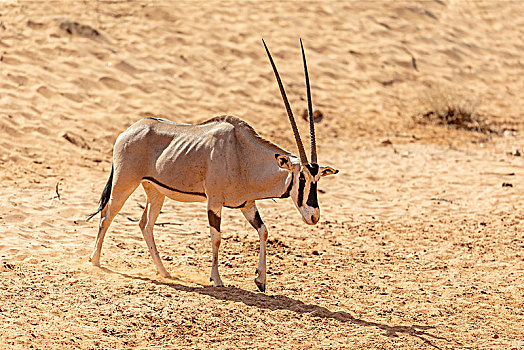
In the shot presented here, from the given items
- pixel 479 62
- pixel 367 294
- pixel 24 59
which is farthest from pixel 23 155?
pixel 479 62

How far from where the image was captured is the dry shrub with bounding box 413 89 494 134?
1525 centimetres

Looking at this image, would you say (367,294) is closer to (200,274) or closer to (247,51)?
(200,274)

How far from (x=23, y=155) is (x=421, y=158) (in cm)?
644

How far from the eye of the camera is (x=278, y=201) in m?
10.9

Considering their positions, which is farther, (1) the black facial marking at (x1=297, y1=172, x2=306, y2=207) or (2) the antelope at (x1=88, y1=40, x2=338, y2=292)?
(2) the antelope at (x1=88, y1=40, x2=338, y2=292)

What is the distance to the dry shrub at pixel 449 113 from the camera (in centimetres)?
1525

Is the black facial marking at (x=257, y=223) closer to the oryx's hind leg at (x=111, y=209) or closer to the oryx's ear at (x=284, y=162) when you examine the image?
the oryx's ear at (x=284, y=162)

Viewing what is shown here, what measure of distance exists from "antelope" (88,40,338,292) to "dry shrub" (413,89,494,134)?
854 centimetres

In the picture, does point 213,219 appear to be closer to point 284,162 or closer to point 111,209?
point 284,162

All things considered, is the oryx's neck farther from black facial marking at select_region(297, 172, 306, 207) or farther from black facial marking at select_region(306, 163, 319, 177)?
black facial marking at select_region(306, 163, 319, 177)

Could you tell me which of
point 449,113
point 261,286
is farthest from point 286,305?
point 449,113

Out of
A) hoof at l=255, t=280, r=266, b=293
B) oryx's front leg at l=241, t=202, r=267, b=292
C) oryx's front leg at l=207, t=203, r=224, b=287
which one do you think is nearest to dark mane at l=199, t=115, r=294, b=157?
oryx's front leg at l=241, t=202, r=267, b=292

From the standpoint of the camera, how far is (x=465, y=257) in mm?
8789

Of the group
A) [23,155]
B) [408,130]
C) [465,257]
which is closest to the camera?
[465,257]
